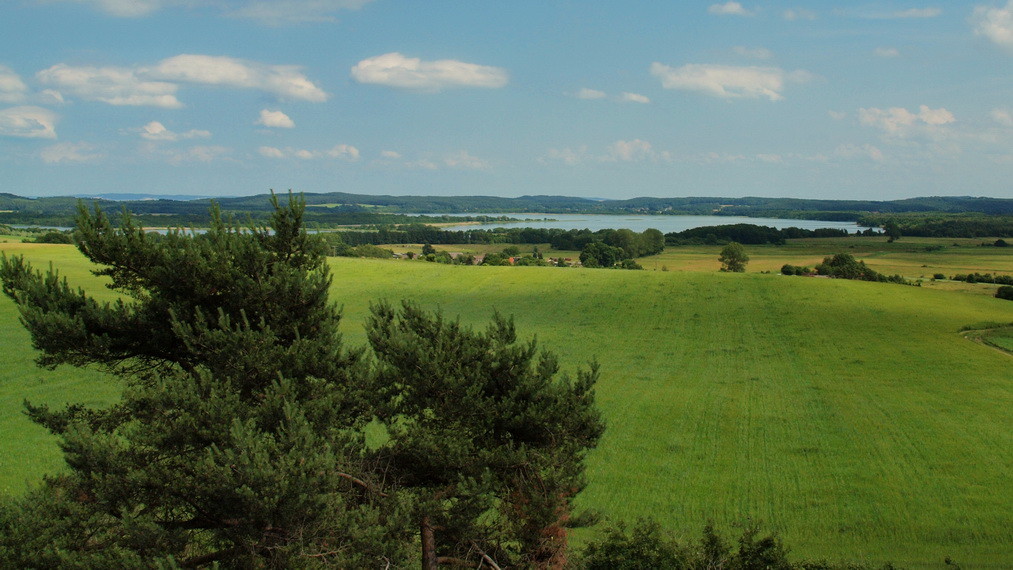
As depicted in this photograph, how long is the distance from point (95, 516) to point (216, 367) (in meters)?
2.58

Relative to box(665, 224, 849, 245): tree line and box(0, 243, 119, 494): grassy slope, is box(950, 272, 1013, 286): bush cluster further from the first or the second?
box(0, 243, 119, 494): grassy slope

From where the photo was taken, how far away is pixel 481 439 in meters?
11.7

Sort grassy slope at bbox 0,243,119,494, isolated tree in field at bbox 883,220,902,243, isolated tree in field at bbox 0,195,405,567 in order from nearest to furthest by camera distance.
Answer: isolated tree in field at bbox 0,195,405,567 → grassy slope at bbox 0,243,119,494 → isolated tree in field at bbox 883,220,902,243

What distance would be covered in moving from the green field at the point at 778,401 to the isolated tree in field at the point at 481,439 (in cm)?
506

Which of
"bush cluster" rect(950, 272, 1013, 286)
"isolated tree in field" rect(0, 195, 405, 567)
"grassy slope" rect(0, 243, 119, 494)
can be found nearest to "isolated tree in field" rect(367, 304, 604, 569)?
"isolated tree in field" rect(0, 195, 405, 567)

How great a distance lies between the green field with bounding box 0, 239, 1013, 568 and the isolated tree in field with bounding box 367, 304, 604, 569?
5.06m

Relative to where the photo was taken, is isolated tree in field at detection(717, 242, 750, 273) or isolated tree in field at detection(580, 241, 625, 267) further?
isolated tree in field at detection(580, 241, 625, 267)

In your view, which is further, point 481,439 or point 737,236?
point 737,236

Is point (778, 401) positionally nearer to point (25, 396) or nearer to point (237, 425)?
point (237, 425)

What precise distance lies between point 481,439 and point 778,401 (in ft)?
62.9

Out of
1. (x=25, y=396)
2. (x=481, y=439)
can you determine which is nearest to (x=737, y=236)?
(x=25, y=396)

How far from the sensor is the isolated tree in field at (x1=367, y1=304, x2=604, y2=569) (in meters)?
10.8

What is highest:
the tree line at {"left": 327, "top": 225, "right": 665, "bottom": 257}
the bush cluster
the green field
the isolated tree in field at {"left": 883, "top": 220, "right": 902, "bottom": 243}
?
the isolated tree in field at {"left": 883, "top": 220, "right": 902, "bottom": 243}

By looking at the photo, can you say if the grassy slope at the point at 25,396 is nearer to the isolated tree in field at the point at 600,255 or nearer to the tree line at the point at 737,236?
the isolated tree in field at the point at 600,255
